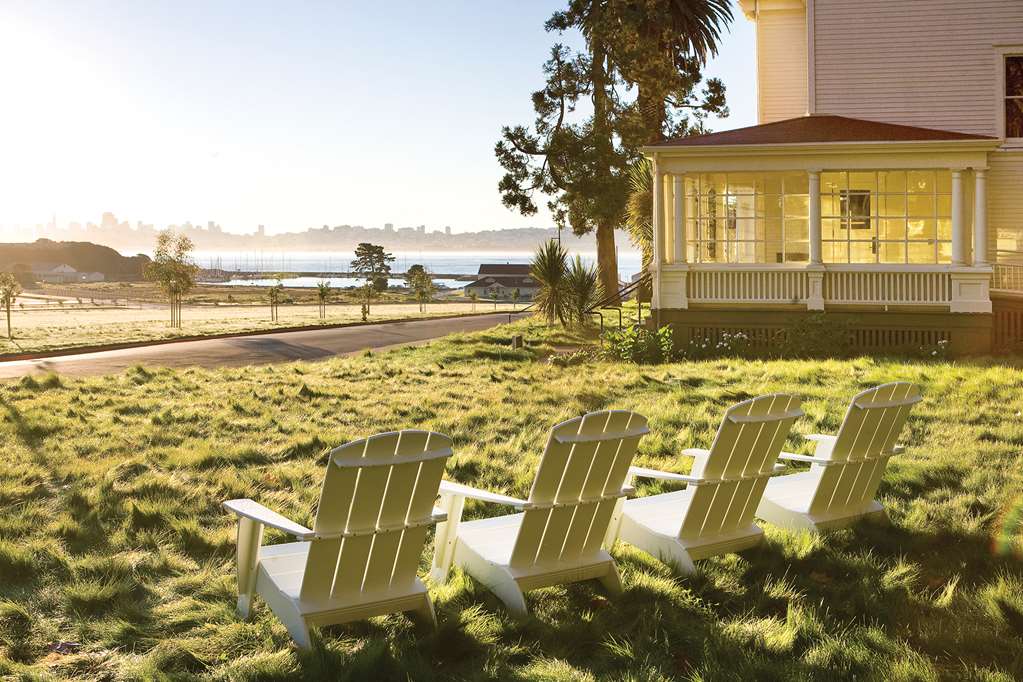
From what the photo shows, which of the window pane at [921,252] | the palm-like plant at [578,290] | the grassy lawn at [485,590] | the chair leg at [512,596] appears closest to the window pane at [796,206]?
the window pane at [921,252]

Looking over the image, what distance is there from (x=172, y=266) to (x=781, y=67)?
37.2 metres

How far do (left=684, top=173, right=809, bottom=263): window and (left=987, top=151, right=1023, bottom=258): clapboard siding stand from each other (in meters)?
3.88

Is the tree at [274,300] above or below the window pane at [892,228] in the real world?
below

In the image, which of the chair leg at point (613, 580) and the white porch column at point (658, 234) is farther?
the white porch column at point (658, 234)

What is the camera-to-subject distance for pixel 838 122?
21.1 meters

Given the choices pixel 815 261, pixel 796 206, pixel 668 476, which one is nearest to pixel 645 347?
pixel 815 261

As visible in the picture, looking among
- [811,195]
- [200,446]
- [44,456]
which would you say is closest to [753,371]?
[811,195]

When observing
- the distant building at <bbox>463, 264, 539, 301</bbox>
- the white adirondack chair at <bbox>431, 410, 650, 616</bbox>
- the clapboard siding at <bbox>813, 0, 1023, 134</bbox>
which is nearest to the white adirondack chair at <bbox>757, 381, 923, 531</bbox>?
the white adirondack chair at <bbox>431, 410, 650, 616</bbox>

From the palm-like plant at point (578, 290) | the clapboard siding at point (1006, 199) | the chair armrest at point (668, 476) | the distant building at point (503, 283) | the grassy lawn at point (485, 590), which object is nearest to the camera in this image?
the grassy lawn at point (485, 590)

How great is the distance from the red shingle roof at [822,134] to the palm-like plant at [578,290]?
7.69 meters

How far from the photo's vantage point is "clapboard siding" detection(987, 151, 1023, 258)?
21.4 meters

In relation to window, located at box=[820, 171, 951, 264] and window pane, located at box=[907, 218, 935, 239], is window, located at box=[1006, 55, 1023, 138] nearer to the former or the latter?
window, located at box=[820, 171, 951, 264]

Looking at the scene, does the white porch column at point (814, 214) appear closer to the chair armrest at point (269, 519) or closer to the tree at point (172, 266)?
Answer: the chair armrest at point (269, 519)

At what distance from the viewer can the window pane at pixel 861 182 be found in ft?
70.2
